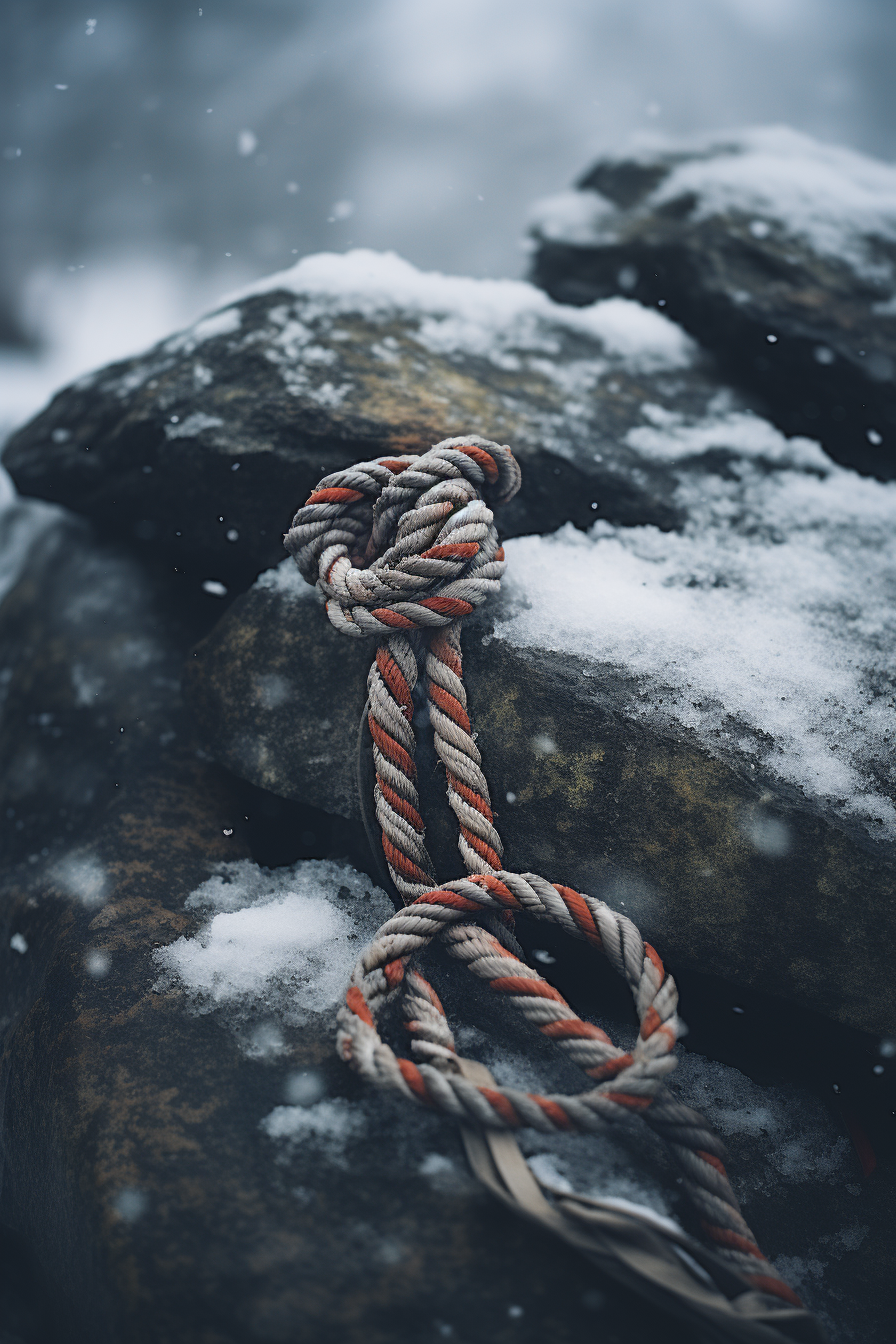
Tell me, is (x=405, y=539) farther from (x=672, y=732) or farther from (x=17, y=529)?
(x=17, y=529)

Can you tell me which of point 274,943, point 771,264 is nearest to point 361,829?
point 274,943

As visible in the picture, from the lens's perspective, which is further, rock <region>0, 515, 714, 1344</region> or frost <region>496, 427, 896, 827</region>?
frost <region>496, 427, 896, 827</region>

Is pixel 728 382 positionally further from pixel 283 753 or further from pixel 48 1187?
pixel 48 1187

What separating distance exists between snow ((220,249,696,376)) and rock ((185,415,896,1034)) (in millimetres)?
643

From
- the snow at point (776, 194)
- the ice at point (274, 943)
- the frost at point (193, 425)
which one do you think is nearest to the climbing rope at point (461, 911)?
the ice at point (274, 943)

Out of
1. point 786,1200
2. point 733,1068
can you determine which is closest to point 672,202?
point 733,1068

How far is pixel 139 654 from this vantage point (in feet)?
5.48

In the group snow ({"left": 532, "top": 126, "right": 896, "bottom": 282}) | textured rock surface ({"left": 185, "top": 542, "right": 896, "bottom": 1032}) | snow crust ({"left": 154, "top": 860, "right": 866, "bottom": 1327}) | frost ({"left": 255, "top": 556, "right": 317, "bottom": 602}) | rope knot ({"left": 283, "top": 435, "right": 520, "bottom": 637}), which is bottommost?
snow crust ({"left": 154, "top": 860, "right": 866, "bottom": 1327})

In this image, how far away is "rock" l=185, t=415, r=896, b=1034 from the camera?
99 cm

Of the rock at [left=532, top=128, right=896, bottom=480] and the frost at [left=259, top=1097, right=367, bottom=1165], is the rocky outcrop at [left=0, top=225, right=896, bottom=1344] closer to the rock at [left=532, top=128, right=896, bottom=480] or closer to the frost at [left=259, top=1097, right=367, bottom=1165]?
the frost at [left=259, top=1097, right=367, bottom=1165]

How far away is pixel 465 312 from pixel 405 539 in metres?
1.06

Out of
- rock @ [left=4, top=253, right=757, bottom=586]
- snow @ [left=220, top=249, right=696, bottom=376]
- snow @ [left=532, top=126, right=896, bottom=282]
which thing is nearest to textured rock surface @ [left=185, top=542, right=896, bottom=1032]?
rock @ [left=4, top=253, right=757, bottom=586]

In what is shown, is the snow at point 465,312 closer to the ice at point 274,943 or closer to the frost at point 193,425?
the frost at point 193,425

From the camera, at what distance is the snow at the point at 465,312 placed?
1.73 meters
